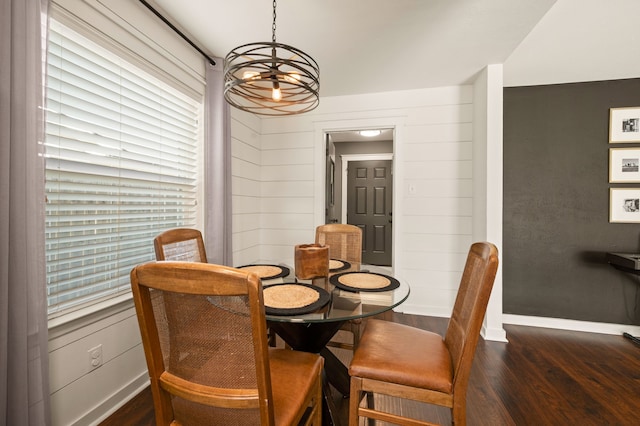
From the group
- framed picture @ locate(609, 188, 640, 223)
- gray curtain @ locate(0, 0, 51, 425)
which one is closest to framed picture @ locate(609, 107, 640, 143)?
framed picture @ locate(609, 188, 640, 223)

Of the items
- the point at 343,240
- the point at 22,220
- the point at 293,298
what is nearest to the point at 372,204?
the point at 343,240

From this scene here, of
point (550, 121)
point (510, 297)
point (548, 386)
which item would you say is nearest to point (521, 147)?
point (550, 121)

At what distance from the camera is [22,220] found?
115cm

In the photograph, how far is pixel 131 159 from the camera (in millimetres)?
1821

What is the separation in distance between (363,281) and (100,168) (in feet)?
5.39

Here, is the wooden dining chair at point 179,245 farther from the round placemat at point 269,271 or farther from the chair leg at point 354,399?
the chair leg at point 354,399

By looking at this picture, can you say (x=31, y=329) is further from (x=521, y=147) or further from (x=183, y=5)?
(x=521, y=147)

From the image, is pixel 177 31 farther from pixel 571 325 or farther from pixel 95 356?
pixel 571 325

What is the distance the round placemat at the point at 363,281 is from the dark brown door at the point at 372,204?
3.84 meters

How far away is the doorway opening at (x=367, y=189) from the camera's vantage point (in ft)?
17.8

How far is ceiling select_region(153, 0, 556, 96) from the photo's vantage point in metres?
1.89

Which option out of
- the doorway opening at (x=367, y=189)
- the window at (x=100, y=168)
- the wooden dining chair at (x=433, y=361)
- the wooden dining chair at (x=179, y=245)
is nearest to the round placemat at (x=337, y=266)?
the wooden dining chair at (x=433, y=361)

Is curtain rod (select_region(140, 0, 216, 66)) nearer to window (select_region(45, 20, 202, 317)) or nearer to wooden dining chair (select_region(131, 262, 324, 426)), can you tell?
window (select_region(45, 20, 202, 317))

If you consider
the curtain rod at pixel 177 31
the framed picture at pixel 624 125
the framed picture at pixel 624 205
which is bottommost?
the framed picture at pixel 624 205
